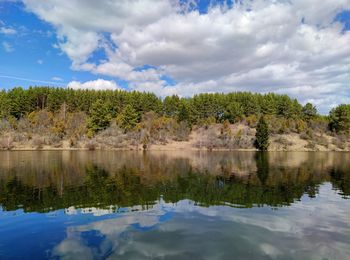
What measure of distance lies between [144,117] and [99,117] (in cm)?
2080

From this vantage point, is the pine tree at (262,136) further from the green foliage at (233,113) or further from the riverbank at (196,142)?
the green foliage at (233,113)

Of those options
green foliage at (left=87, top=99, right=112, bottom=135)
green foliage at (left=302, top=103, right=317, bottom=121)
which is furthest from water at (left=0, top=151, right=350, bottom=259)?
green foliage at (left=302, top=103, right=317, bottom=121)

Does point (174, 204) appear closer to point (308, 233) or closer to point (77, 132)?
point (308, 233)

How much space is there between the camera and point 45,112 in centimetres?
13938

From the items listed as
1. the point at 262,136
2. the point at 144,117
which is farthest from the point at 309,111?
the point at 144,117

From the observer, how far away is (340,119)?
460ft

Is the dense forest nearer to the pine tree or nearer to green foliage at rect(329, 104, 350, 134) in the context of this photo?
green foliage at rect(329, 104, 350, 134)

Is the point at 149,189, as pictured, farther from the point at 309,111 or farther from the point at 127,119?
the point at 309,111

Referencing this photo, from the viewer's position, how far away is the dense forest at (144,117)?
130 m

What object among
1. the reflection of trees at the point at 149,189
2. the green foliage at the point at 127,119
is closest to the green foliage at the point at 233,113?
the green foliage at the point at 127,119

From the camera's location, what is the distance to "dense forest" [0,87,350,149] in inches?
5103

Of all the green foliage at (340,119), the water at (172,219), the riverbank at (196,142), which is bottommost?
the water at (172,219)

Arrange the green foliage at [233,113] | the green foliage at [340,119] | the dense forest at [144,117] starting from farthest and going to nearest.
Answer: the green foliage at [233,113]
the green foliage at [340,119]
the dense forest at [144,117]

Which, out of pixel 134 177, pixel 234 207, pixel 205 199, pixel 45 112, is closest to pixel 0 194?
pixel 134 177
